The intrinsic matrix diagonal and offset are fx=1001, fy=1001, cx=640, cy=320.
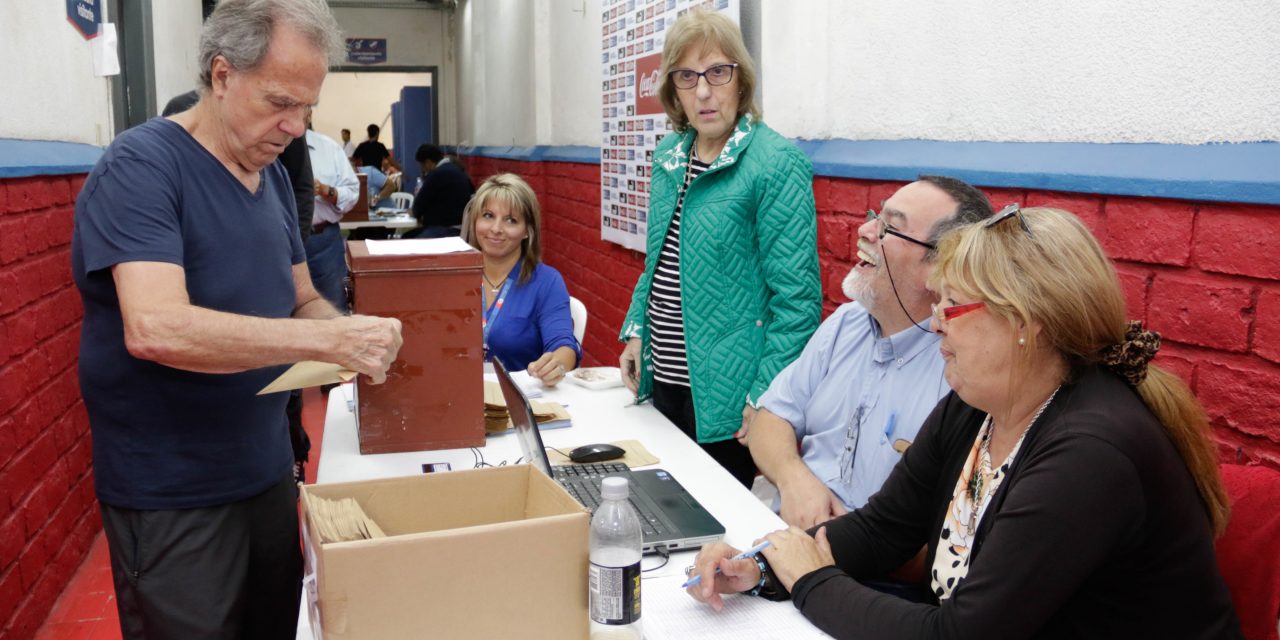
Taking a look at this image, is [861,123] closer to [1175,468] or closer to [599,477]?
[599,477]

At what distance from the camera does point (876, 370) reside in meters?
2.00

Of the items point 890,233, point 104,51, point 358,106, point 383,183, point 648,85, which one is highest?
point 358,106

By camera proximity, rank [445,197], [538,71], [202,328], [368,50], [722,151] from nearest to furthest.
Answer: [202,328] < [722,151] < [538,71] < [445,197] < [368,50]

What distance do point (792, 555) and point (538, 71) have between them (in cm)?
565

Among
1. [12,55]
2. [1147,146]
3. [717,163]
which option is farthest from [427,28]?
[1147,146]

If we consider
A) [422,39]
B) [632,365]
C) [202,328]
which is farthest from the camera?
[422,39]

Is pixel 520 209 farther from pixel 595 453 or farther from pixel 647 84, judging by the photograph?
pixel 647 84

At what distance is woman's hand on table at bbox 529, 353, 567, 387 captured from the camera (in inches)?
110

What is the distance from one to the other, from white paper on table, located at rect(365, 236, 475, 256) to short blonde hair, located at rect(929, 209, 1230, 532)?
4.00 ft

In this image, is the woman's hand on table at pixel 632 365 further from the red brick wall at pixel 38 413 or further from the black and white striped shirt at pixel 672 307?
the red brick wall at pixel 38 413

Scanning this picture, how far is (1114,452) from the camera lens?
47.5 inches

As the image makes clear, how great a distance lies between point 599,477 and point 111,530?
86cm

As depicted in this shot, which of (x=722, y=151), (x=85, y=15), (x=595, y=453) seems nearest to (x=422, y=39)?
(x=85, y=15)

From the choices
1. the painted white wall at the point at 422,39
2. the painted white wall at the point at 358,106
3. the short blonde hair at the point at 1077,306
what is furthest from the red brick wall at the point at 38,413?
the painted white wall at the point at 358,106
